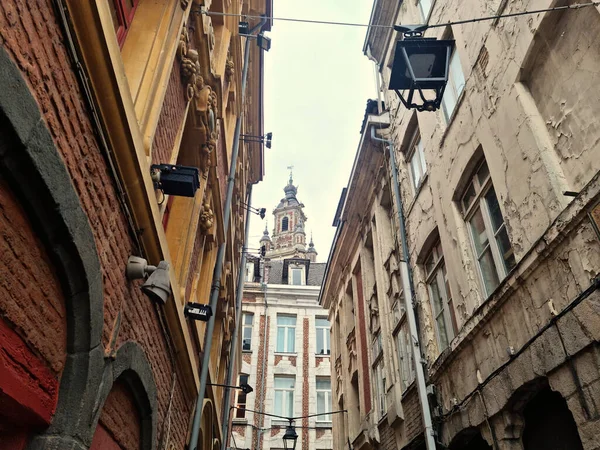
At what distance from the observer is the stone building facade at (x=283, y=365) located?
2605 cm

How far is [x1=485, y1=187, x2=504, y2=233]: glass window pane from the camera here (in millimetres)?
7031

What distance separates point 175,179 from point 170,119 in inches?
45.6

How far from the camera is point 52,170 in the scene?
105 inches

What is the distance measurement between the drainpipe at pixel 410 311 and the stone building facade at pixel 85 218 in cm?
440

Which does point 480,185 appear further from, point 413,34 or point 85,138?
point 85,138

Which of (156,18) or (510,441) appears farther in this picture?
(510,441)

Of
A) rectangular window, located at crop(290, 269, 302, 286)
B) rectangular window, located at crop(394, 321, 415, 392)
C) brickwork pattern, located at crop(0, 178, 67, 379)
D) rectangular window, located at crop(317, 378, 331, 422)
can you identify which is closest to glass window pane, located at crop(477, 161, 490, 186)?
rectangular window, located at crop(394, 321, 415, 392)

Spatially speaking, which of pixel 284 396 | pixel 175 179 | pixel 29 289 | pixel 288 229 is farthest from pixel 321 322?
pixel 288 229

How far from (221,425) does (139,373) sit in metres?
8.92

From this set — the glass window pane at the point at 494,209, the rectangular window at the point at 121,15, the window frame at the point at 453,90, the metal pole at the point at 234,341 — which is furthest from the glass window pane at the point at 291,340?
the rectangular window at the point at 121,15

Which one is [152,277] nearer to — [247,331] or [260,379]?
[260,379]

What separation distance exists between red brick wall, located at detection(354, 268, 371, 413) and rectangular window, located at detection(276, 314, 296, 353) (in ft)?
46.4

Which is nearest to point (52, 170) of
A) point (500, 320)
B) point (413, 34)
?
point (413, 34)

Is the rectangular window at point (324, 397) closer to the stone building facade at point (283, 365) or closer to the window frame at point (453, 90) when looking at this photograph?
the stone building facade at point (283, 365)
